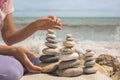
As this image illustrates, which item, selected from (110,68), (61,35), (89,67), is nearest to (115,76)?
(110,68)

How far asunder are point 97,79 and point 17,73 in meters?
0.99

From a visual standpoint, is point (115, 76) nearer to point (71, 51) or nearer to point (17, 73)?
point (71, 51)

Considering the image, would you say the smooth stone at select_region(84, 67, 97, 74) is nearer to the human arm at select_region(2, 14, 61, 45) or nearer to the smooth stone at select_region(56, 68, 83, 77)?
the smooth stone at select_region(56, 68, 83, 77)

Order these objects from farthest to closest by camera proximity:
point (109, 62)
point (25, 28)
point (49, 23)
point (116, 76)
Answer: point (109, 62) < point (116, 76) < point (25, 28) < point (49, 23)

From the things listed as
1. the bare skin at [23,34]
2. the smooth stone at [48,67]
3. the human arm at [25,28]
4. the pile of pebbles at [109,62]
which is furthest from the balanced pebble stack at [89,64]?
the pile of pebbles at [109,62]

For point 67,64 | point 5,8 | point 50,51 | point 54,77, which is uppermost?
→ point 5,8

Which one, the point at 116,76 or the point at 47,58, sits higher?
the point at 116,76

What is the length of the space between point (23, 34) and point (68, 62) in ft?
1.76

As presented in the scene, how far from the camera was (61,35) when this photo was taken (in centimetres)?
1476

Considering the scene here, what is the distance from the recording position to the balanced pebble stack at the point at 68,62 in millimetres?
3680

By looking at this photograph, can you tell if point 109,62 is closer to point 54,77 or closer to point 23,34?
point 54,77

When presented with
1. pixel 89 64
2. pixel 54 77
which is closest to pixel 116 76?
pixel 89 64

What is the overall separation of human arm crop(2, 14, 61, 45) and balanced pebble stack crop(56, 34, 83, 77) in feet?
1.38

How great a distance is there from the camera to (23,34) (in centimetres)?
348
